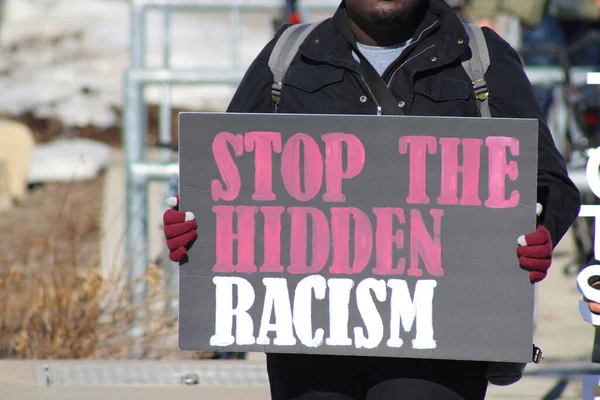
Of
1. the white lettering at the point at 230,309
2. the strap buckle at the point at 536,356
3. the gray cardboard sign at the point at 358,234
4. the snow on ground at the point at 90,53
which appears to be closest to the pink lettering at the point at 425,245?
the gray cardboard sign at the point at 358,234

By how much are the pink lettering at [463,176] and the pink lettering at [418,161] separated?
0.11ft

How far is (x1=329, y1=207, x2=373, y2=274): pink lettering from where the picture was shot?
117 inches

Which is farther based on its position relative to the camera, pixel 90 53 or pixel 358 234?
pixel 90 53

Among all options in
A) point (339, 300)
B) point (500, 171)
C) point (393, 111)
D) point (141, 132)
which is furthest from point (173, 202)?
point (141, 132)

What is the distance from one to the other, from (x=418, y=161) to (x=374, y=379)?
555 millimetres

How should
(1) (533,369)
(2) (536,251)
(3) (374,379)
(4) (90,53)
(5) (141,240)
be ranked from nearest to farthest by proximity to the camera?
(2) (536,251) < (3) (374,379) < (1) (533,369) < (5) (141,240) < (4) (90,53)

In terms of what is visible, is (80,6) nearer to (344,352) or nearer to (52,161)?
(52,161)

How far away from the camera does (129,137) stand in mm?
5895

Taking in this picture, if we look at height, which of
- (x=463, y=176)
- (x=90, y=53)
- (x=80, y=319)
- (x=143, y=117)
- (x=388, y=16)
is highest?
(x=90, y=53)

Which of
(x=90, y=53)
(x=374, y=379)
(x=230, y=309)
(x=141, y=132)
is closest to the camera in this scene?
(x=374, y=379)

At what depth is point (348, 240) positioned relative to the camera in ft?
9.82

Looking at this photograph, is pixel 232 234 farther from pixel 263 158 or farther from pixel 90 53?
pixel 90 53

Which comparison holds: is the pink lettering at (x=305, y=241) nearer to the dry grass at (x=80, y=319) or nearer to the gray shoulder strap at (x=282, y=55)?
the gray shoulder strap at (x=282, y=55)

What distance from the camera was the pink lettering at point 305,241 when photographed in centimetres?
300
